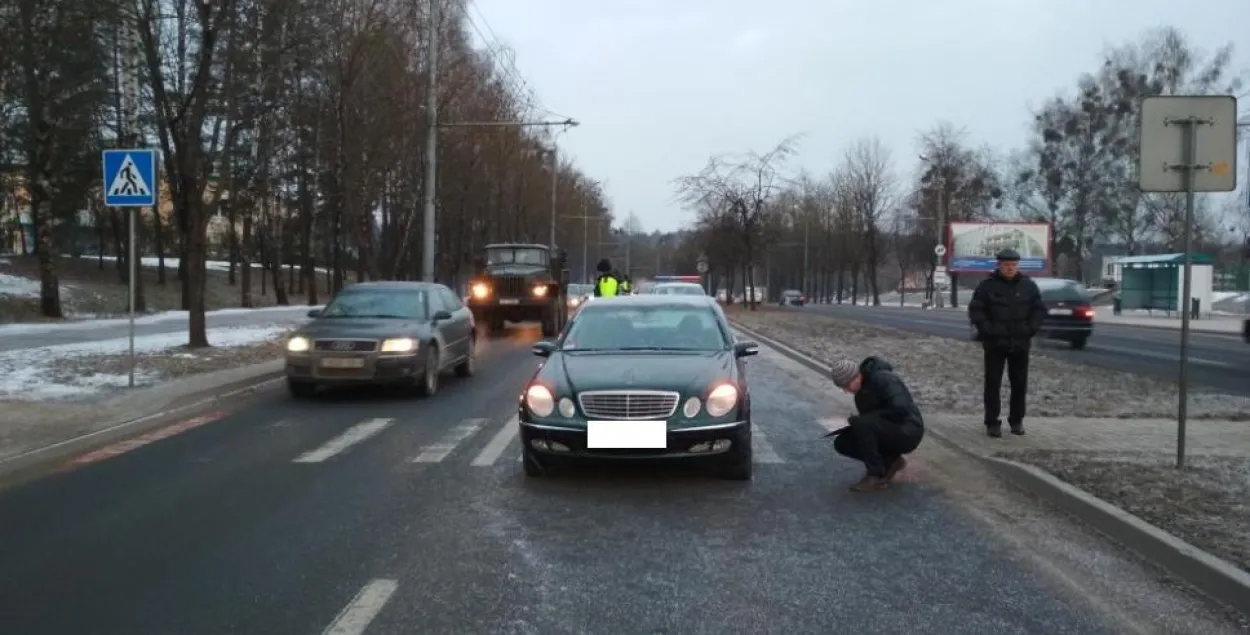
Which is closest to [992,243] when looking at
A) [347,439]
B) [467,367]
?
[467,367]

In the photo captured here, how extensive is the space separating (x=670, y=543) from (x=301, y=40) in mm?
16411

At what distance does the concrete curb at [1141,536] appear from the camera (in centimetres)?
514

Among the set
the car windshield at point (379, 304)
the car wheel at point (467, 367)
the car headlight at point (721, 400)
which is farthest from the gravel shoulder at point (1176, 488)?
the car wheel at point (467, 367)

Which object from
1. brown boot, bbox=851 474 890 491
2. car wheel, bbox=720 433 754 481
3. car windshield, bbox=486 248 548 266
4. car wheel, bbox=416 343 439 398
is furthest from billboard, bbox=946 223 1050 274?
car wheel, bbox=720 433 754 481

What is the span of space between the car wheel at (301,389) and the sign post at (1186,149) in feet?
32.7

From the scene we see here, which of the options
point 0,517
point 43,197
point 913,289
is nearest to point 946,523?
point 0,517

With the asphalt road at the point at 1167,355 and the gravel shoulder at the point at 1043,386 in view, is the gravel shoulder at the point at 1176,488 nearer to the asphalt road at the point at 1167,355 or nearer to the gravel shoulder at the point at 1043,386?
the gravel shoulder at the point at 1043,386

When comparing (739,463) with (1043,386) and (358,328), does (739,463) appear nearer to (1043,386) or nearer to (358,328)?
(358,328)

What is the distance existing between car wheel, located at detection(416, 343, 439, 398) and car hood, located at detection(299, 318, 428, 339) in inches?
14.3

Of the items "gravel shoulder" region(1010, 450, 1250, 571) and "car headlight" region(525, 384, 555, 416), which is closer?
"gravel shoulder" region(1010, 450, 1250, 571)

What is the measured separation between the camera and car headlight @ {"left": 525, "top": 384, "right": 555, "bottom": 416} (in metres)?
7.69

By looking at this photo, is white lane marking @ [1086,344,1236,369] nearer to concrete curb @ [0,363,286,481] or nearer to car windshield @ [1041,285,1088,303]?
car windshield @ [1041,285,1088,303]

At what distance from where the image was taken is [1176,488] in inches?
283

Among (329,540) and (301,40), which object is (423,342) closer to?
(329,540)
